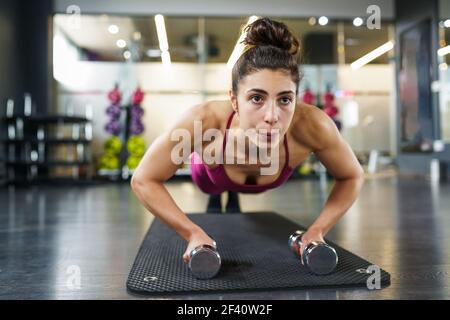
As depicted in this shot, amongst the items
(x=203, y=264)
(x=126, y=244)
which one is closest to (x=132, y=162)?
(x=126, y=244)

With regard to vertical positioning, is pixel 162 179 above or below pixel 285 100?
below

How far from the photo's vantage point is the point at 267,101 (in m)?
0.98

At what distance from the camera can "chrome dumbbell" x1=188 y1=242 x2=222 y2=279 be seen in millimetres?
986

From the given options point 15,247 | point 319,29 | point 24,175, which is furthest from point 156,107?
point 15,247

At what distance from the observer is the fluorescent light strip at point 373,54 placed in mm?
Result: 6414

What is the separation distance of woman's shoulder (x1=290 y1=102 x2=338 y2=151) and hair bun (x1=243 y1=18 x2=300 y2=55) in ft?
0.55

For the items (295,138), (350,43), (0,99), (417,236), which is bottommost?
(417,236)

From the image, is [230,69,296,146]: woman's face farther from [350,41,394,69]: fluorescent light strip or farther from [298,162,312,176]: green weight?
[350,41,394,69]: fluorescent light strip

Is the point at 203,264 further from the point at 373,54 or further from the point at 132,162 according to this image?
the point at 373,54

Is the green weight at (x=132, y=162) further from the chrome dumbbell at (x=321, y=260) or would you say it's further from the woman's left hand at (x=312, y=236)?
the chrome dumbbell at (x=321, y=260)

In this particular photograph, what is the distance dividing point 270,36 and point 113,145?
4.71 m
